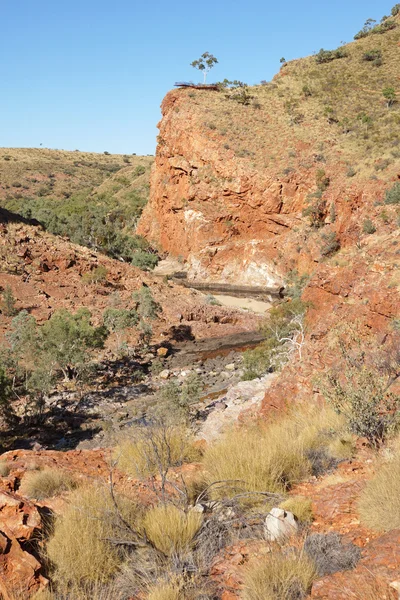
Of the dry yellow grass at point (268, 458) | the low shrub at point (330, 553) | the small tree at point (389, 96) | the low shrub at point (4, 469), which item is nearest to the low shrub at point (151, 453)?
the dry yellow grass at point (268, 458)

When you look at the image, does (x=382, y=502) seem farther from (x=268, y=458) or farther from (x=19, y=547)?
(x=19, y=547)

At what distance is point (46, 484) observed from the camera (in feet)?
13.9

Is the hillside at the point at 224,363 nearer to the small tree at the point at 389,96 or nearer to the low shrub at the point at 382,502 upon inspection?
the low shrub at the point at 382,502

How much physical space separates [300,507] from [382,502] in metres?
0.67

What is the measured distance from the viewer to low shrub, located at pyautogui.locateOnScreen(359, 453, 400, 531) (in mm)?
3201

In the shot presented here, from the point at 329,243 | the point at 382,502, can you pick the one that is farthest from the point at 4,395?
the point at 329,243

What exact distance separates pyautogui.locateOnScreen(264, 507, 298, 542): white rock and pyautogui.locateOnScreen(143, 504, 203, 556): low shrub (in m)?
0.53

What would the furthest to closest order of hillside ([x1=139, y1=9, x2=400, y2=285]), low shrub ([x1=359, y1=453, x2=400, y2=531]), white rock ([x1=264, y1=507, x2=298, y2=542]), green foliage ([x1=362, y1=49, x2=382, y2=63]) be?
green foliage ([x1=362, y1=49, x2=382, y2=63])
hillside ([x1=139, y1=9, x2=400, y2=285])
white rock ([x1=264, y1=507, x2=298, y2=542])
low shrub ([x1=359, y1=453, x2=400, y2=531])

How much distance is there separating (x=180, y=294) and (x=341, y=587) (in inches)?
1132

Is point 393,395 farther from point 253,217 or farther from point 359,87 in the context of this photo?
point 359,87

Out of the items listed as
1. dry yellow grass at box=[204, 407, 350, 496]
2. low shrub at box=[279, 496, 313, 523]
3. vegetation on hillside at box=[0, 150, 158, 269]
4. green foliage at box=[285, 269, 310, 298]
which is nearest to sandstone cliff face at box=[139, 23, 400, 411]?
green foliage at box=[285, 269, 310, 298]

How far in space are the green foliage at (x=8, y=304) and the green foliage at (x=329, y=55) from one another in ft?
154

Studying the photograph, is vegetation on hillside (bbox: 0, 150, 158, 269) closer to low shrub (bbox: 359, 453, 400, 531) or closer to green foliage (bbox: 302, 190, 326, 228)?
green foliage (bbox: 302, 190, 326, 228)

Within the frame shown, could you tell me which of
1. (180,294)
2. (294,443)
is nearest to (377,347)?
(294,443)
